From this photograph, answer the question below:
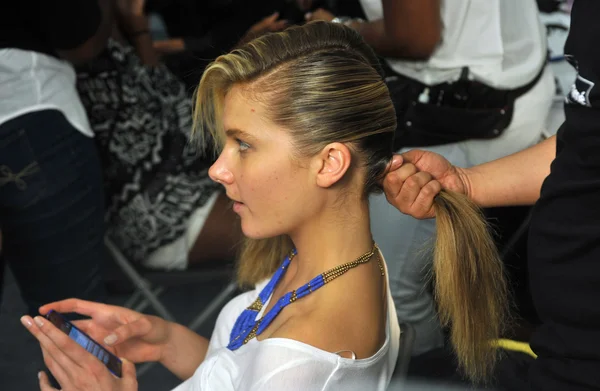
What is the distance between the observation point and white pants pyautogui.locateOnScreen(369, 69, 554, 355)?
1099 mm

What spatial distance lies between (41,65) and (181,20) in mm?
875

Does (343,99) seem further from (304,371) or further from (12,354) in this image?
Answer: (12,354)

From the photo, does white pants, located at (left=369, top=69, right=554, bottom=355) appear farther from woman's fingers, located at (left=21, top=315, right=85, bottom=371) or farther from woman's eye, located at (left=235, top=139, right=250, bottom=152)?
woman's fingers, located at (left=21, top=315, right=85, bottom=371)

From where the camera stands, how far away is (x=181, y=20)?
2117 mm

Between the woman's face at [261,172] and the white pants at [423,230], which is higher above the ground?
the woman's face at [261,172]

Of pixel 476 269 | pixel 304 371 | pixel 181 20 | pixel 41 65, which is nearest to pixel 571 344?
pixel 476 269

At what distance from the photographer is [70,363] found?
35.9 inches

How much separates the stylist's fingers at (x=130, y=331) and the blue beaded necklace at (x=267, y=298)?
0.50ft

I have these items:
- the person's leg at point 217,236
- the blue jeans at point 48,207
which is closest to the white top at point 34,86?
the blue jeans at point 48,207

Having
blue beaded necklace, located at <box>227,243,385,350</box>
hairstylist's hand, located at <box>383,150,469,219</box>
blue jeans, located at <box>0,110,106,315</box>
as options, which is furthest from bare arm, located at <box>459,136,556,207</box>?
blue jeans, located at <box>0,110,106,315</box>

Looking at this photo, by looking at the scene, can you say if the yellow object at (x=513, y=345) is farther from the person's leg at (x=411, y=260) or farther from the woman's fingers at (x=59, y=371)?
the woman's fingers at (x=59, y=371)

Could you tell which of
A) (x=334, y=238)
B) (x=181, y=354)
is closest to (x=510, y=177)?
(x=334, y=238)

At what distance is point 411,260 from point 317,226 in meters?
0.37

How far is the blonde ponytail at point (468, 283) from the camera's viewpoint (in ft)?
3.04
